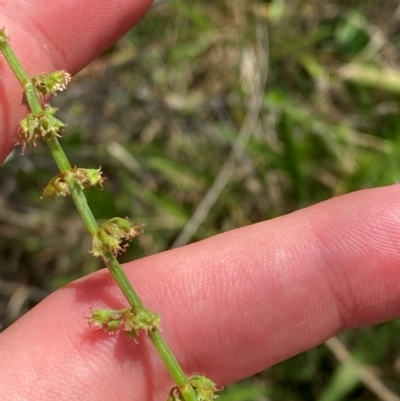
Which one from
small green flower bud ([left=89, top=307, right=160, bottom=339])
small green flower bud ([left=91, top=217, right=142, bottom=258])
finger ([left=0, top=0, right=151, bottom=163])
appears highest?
finger ([left=0, top=0, right=151, bottom=163])

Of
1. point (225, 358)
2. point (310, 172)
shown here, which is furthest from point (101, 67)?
Result: point (225, 358)

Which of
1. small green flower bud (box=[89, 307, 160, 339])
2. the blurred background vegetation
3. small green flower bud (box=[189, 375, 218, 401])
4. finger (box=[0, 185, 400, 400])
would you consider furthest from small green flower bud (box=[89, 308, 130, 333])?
the blurred background vegetation

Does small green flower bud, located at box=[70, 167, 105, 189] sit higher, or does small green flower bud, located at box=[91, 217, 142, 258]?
small green flower bud, located at box=[70, 167, 105, 189]

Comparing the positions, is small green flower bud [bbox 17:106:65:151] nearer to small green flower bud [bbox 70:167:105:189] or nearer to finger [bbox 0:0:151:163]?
small green flower bud [bbox 70:167:105:189]

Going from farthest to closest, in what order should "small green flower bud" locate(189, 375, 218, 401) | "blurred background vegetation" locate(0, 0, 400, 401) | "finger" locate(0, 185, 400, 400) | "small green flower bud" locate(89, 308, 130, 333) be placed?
"blurred background vegetation" locate(0, 0, 400, 401) < "finger" locate(0, 185, 400, 400) < "small green flower bud" locate(89, 308, 130, 333) < "small green flower bud" locate(189, 375, 218, 401)

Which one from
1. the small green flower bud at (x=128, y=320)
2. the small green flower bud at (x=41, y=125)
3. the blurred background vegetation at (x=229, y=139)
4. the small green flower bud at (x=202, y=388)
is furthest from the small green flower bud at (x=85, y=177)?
the blurred background vegetation at (x=229, y=139)
